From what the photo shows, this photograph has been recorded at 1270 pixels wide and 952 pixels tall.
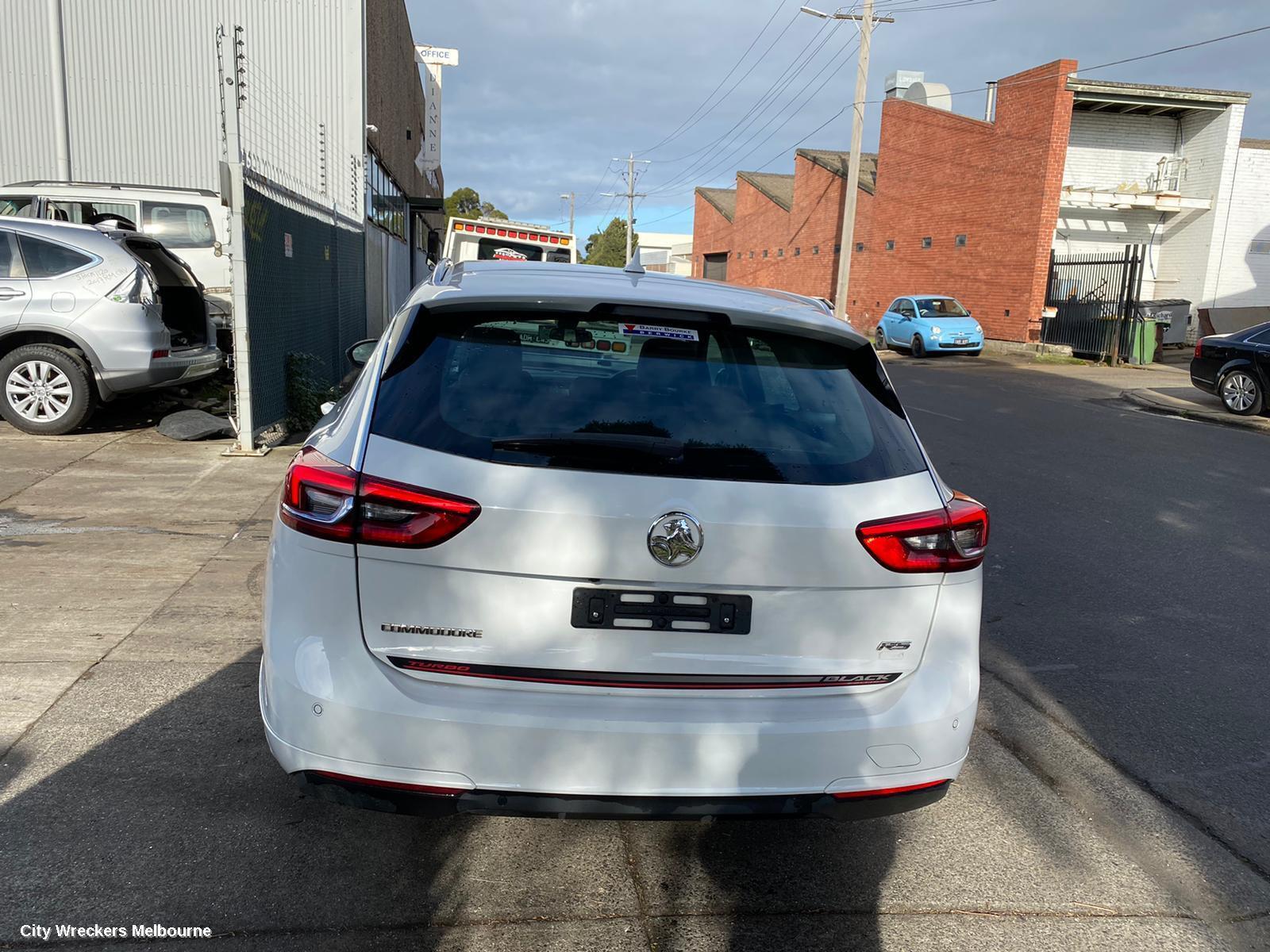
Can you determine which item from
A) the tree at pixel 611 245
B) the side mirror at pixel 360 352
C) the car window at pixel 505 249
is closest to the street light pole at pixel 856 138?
the car window at pixel 505 249

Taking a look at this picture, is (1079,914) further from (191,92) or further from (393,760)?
(191,92)

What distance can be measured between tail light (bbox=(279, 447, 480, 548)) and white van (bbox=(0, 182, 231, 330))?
32.4 ft

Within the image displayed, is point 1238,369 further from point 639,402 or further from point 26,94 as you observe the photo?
point 26,94

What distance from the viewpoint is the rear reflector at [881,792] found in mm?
2643

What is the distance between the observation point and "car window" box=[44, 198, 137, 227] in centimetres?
1178

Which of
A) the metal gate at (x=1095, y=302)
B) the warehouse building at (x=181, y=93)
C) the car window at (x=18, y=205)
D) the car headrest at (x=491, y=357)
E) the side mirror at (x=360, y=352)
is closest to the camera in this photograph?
the car headrest at (x=491, y=357)

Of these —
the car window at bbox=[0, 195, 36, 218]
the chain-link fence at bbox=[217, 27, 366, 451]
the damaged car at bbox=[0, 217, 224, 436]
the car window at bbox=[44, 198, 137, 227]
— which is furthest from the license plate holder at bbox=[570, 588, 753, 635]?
the car window at bbox=[0, 195, 36, 218]

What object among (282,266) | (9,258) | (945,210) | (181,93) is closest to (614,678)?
(9,258)

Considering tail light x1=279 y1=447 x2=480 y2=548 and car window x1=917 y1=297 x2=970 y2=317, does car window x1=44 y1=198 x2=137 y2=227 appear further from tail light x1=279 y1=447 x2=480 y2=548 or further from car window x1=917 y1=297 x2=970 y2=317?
car window x1=917 y1=297 x2=970 y2=317

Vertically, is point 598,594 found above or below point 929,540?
below

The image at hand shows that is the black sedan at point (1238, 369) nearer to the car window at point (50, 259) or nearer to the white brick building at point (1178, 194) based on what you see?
the car window at point (50, 259)

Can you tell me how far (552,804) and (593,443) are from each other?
92cm

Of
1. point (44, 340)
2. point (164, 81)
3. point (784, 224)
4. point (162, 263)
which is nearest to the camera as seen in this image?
point (44, 340)

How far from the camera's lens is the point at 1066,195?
30.6 metres
